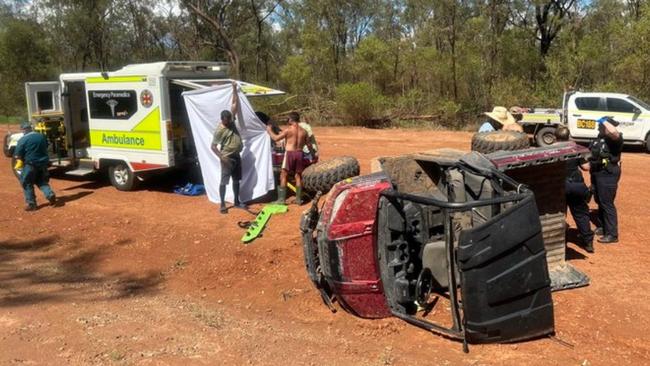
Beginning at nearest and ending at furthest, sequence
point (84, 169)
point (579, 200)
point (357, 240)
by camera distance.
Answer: point (357, 240)
point (579, 200)
point (84, 169)

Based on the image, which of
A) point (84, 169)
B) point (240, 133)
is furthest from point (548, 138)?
point (84, 169)

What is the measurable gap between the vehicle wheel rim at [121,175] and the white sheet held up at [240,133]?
7.19ft

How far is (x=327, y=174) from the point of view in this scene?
9508 mm

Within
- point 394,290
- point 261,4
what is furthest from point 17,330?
point 261,4

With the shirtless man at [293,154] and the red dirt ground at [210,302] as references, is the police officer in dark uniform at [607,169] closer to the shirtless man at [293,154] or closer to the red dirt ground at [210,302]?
the red dirt ground at [210,302]

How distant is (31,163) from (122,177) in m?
1.77

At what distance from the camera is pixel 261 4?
3672cm

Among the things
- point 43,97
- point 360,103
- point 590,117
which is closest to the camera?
point 43,97

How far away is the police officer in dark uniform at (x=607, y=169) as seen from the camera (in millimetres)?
7281

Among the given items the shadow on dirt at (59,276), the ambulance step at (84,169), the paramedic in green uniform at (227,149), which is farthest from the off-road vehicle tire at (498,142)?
the ambulance step at (84,169)

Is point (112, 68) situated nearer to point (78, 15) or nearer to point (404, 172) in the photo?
point (78, 15)

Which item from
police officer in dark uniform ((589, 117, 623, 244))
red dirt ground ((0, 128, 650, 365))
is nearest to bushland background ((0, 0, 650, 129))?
red dirt ground ((0, 128, 650, 365))

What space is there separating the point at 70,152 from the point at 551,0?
870 inches

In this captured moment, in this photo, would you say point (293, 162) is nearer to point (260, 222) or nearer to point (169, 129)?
point (260, 222)
